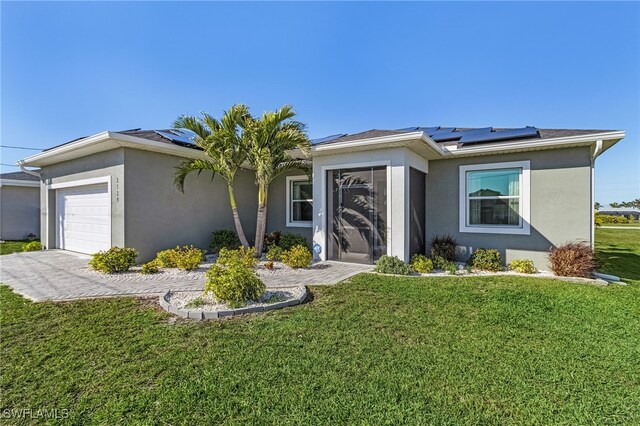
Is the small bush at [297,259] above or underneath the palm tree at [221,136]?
underneath

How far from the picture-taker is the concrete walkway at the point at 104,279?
235 inches

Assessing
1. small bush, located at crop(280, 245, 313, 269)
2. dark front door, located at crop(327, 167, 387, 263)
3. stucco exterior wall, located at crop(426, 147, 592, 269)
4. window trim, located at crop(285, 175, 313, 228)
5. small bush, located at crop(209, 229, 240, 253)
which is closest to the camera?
stucco exterior wall, located at crop(426, 147, 592, 269)

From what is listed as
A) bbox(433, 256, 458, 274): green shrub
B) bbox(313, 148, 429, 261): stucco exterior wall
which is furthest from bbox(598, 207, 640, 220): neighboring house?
bbox(313, 148, 429, 261): stucco exterior wall

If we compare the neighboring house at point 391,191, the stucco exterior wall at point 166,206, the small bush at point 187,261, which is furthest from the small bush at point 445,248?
the stucco exterior wall at point 166,206

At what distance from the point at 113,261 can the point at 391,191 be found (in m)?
7.82

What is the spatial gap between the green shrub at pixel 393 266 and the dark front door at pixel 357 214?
814 millimetres

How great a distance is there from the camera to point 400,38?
11.1 m

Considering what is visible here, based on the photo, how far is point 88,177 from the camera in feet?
32.1

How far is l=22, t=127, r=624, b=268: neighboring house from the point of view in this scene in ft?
26.4

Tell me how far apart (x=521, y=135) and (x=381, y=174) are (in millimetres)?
4202

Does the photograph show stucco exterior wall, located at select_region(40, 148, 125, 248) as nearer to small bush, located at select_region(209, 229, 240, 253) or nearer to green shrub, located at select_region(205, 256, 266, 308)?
small bush, located at select_region(209, 229, 240, 253)

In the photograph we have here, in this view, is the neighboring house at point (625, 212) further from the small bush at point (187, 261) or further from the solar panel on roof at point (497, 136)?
the small bush at point (187, 261)

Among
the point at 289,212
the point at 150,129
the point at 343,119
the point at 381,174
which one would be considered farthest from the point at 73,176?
→ the point at 343,119

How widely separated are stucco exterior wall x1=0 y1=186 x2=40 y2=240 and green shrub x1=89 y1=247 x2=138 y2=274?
1425 centimetres
